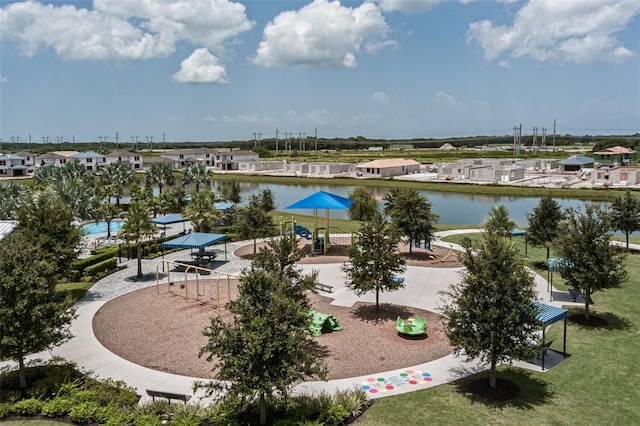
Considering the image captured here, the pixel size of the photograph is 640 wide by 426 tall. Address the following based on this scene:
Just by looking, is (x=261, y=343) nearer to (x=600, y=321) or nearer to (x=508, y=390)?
(x=508, y=390)

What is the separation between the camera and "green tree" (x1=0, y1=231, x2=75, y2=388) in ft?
44.3

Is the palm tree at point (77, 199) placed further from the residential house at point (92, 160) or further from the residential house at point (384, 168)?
the residential house at point (92, 160)

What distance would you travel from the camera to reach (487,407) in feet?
43.6

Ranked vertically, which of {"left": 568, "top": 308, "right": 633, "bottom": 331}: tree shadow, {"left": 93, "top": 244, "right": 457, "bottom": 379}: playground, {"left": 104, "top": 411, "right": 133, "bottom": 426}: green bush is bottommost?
{"left": 93, "top": 244, "right": 457, "bottom": 379}: playground

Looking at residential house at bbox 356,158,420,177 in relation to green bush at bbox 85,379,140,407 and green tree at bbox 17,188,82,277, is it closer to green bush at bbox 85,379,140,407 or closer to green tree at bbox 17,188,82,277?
green tree at bbox 17,188,82,277

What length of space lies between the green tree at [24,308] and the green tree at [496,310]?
37.4ft

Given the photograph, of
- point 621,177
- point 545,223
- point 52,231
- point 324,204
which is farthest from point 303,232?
point 621,177

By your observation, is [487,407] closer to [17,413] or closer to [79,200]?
[17,413]

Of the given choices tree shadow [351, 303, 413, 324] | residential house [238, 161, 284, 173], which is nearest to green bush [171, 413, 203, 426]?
tree shadow [351, 303, 413, 324]

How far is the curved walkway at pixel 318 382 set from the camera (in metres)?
14.6

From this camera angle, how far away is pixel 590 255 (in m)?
18.7

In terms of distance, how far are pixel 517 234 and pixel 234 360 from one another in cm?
2969

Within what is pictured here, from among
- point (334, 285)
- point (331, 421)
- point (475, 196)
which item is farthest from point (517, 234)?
point (475, 196)

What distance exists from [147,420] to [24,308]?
4.85m
